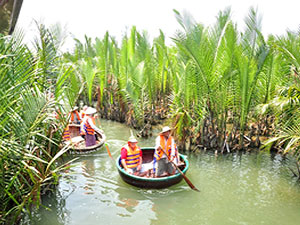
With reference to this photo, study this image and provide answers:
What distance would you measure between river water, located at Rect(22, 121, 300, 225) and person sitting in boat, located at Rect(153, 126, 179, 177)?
47cm

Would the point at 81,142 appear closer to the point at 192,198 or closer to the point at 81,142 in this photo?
the point at 81,142

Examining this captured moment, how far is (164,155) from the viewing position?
23.7ft

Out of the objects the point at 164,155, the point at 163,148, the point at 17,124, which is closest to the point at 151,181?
the point at 164,155

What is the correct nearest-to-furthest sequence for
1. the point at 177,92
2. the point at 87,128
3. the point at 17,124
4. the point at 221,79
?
the point at 17,124
the point at 221,79
the point at 87,128
the point at 177,92

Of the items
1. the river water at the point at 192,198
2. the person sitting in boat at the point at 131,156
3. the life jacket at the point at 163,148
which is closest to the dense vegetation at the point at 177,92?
Answer: the river water at the point at 192,198

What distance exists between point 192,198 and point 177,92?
4.16 m

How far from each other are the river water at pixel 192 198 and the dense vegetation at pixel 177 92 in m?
0.73

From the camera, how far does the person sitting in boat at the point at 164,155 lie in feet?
23.7

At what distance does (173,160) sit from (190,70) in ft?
10.5

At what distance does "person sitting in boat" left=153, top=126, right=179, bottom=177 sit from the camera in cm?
Result: 724

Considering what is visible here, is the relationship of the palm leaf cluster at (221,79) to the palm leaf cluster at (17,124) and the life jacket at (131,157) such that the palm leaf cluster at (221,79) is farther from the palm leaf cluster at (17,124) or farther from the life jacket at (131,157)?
the palm leaf cluster at (17,124)

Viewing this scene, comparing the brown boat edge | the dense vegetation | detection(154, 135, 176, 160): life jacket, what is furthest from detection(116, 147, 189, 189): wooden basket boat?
the brown boat edge

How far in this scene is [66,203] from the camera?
6.46 m

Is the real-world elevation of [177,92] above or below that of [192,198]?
above
